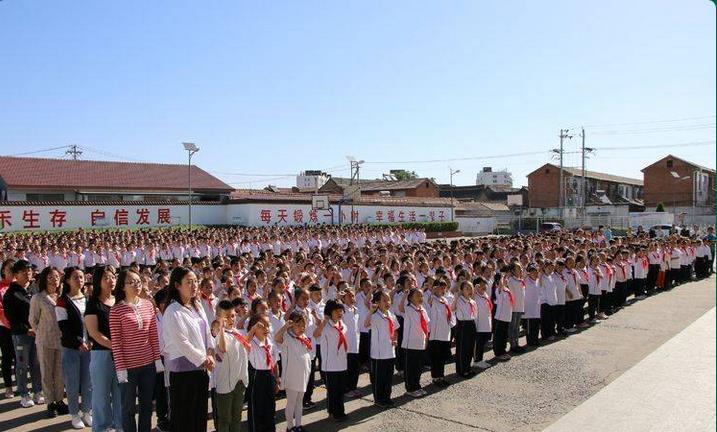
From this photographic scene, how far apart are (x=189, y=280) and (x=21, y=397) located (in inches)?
133

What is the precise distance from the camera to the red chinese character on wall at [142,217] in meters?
27.6

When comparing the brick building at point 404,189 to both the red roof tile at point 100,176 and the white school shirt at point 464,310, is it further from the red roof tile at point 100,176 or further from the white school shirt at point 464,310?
the white school shirt at point 464,310

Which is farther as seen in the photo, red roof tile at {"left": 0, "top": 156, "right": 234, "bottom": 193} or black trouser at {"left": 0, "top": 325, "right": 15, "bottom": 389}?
red roof tile at {"left": 0, "top": 156, "right": 234, "bottom": 193}

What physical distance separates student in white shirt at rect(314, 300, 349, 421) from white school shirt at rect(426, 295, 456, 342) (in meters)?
1.55

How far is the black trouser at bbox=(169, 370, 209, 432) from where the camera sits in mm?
4297

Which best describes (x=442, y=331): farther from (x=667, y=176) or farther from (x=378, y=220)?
(x=667, y=176)

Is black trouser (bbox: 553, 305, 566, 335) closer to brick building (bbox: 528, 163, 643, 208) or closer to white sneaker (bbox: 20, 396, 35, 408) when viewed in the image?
white sneaker (bbox: 20, 396, 35, 408)

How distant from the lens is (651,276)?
14.8 meters

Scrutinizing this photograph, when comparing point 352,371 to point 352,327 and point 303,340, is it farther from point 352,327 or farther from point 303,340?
point 303,340

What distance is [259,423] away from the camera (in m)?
5.22

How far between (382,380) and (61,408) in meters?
3.40

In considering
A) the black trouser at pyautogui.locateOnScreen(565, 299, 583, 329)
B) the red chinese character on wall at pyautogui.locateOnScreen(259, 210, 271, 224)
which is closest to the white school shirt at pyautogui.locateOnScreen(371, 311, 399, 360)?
the black trouser at pyautogui.locateOnScreen(565, 299, 583, 329)

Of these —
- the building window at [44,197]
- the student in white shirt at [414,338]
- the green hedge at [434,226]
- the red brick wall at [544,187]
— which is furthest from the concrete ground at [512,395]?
the red brick wall at [544,187]

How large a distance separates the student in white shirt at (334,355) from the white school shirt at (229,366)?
3.90ft
